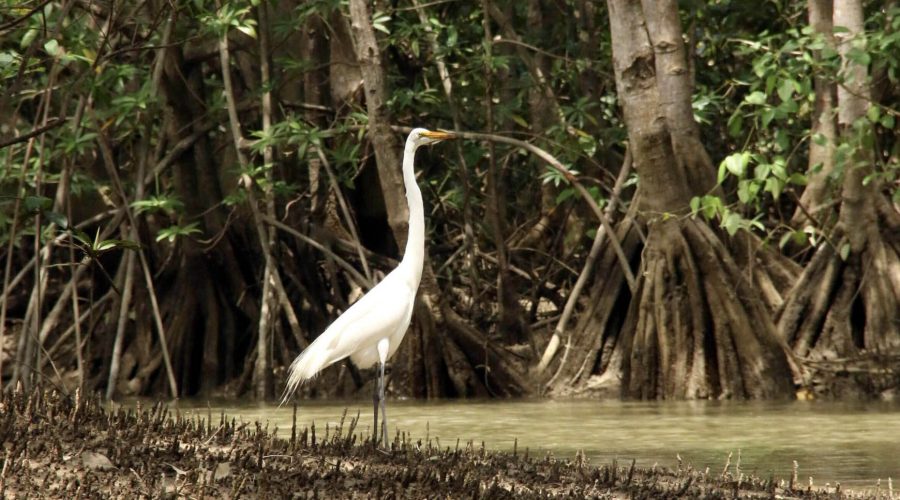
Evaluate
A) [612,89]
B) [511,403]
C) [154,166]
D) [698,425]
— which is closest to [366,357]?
[698,425]

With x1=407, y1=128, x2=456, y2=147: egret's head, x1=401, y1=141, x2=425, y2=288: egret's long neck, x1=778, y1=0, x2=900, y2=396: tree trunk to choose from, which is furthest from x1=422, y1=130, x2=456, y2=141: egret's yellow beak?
x1=778, y1=0, x2=900, y2=396: tree trunk

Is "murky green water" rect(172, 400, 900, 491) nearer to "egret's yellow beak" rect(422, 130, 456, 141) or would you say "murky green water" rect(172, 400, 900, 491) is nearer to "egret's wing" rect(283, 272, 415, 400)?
"egret's wing" rect(283, 272, 415, 400)

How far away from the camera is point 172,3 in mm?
6145

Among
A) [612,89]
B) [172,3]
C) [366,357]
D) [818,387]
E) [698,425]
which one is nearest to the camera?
[172,3]

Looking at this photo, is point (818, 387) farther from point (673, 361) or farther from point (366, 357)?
point (366, 357)

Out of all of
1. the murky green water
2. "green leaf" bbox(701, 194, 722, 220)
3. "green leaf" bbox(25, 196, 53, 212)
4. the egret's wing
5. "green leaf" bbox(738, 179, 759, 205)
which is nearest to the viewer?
"green leaf" bbox(25, 196, 53, 212)

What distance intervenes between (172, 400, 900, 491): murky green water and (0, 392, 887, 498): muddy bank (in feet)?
2.32

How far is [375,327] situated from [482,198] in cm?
705

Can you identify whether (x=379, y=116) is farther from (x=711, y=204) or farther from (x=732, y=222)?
(x=732, y=222)

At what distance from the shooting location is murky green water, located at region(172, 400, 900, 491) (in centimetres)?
681

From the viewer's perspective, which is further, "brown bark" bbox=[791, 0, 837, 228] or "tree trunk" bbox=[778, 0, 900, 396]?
"brown bark" bbox=[791, 0, 837, 228]

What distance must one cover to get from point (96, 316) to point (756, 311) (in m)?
6.18

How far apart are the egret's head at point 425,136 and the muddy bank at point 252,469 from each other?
241 centimetres

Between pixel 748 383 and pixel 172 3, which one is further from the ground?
pixel 172 3
